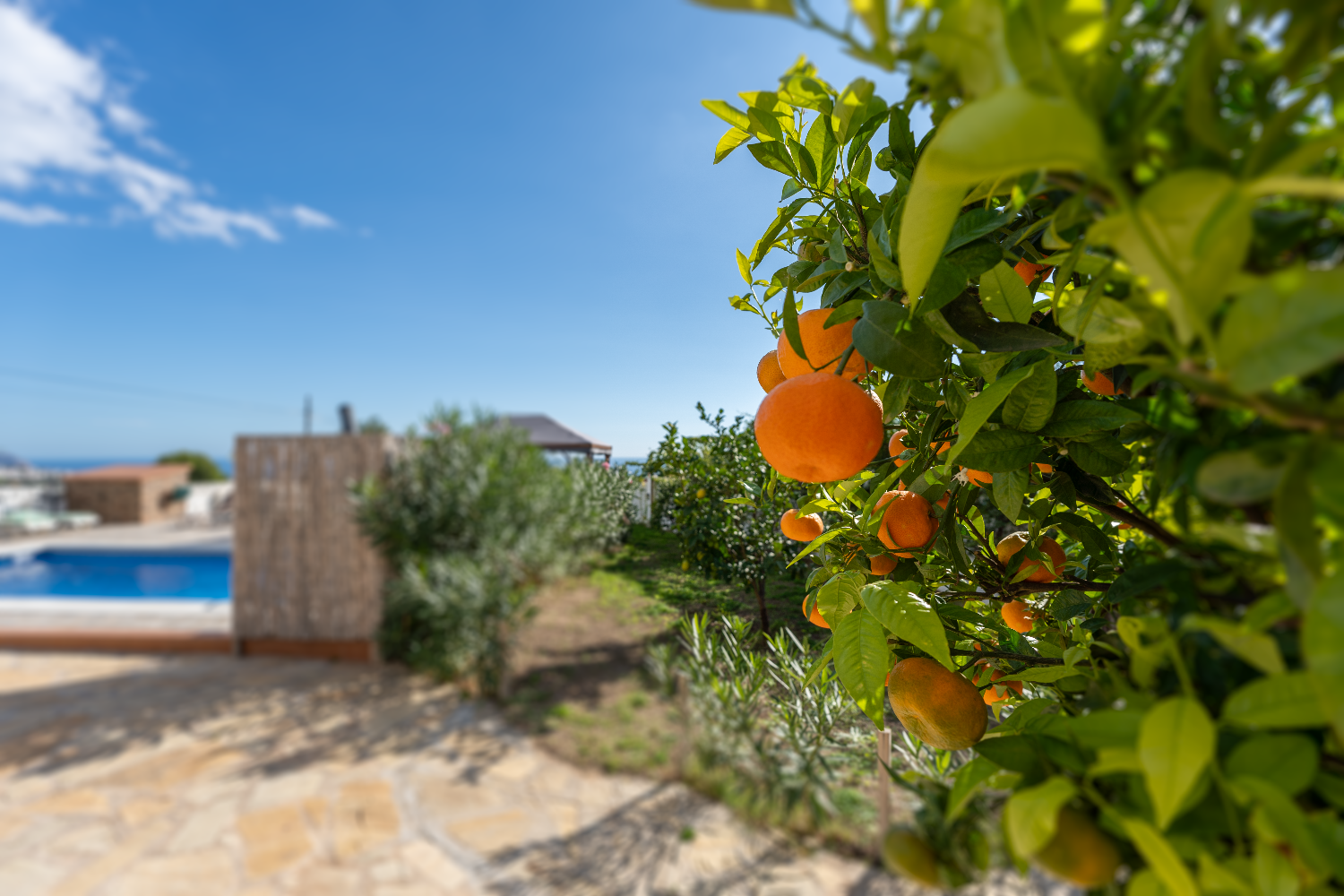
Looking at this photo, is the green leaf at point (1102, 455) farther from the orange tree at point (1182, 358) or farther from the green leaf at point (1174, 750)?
the green leaf at point (1174, 750)

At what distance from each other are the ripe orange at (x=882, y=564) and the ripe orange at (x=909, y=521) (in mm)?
18

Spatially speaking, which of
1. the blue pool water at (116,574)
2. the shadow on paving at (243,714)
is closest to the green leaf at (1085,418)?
the shadow on paving at (243,714)

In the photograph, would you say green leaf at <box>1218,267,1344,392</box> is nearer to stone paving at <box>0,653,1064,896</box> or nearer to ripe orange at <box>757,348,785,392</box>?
ripe orange at <box>757,348,785,392</box>

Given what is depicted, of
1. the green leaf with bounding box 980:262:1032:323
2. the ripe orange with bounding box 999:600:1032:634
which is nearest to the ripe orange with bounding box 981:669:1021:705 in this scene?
the ripe orange with bounding box 999:600:1032:634

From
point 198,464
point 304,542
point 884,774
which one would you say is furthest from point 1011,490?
point 198,464

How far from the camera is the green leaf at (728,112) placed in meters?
0.36

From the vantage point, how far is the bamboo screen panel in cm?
375

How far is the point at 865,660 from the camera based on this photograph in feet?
1.11

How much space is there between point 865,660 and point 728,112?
34 centimetres

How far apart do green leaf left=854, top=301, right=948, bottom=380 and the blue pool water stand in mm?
8598

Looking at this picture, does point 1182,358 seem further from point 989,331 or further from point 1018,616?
point 1018,616

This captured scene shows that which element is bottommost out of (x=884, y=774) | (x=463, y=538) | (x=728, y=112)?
(x=884, y=774)

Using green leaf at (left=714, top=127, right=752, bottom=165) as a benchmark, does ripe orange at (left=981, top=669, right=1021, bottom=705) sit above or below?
below

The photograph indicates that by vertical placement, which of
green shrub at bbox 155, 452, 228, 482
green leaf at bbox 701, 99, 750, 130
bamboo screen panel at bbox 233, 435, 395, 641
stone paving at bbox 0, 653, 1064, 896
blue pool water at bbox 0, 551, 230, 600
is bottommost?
stone paving at bbox 0, 653, 1064, 896
